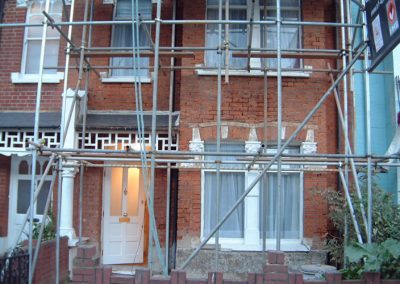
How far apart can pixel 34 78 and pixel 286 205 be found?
19.5 ft

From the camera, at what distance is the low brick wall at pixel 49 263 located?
7.70 metres

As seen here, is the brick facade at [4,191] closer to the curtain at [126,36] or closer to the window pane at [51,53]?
the window pane at [51,53]

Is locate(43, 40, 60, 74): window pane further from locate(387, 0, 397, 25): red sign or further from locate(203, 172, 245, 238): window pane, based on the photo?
locate(387, 0, 397, 25): red sign

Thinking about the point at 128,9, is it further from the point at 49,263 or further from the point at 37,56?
the point at 49,263

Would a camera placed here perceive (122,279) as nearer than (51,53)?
Yes

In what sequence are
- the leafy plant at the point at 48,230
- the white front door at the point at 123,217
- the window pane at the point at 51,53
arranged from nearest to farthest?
the leafy plant at the point at 48,230 → the white front door at the point at 123,217 → the window pane at the point at 51,53

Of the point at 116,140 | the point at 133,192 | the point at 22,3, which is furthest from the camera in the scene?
the point at 133,192

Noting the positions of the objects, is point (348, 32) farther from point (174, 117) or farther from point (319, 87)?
point (174, 117)

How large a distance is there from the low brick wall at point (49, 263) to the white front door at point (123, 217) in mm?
1189

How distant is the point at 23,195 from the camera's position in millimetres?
10258

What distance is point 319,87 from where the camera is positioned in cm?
935

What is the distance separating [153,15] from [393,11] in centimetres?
571

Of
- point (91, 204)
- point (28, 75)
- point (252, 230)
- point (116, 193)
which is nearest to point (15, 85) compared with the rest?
point (28, 75)

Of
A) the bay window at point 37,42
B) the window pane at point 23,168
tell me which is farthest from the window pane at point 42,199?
the bay window at point 37,42
